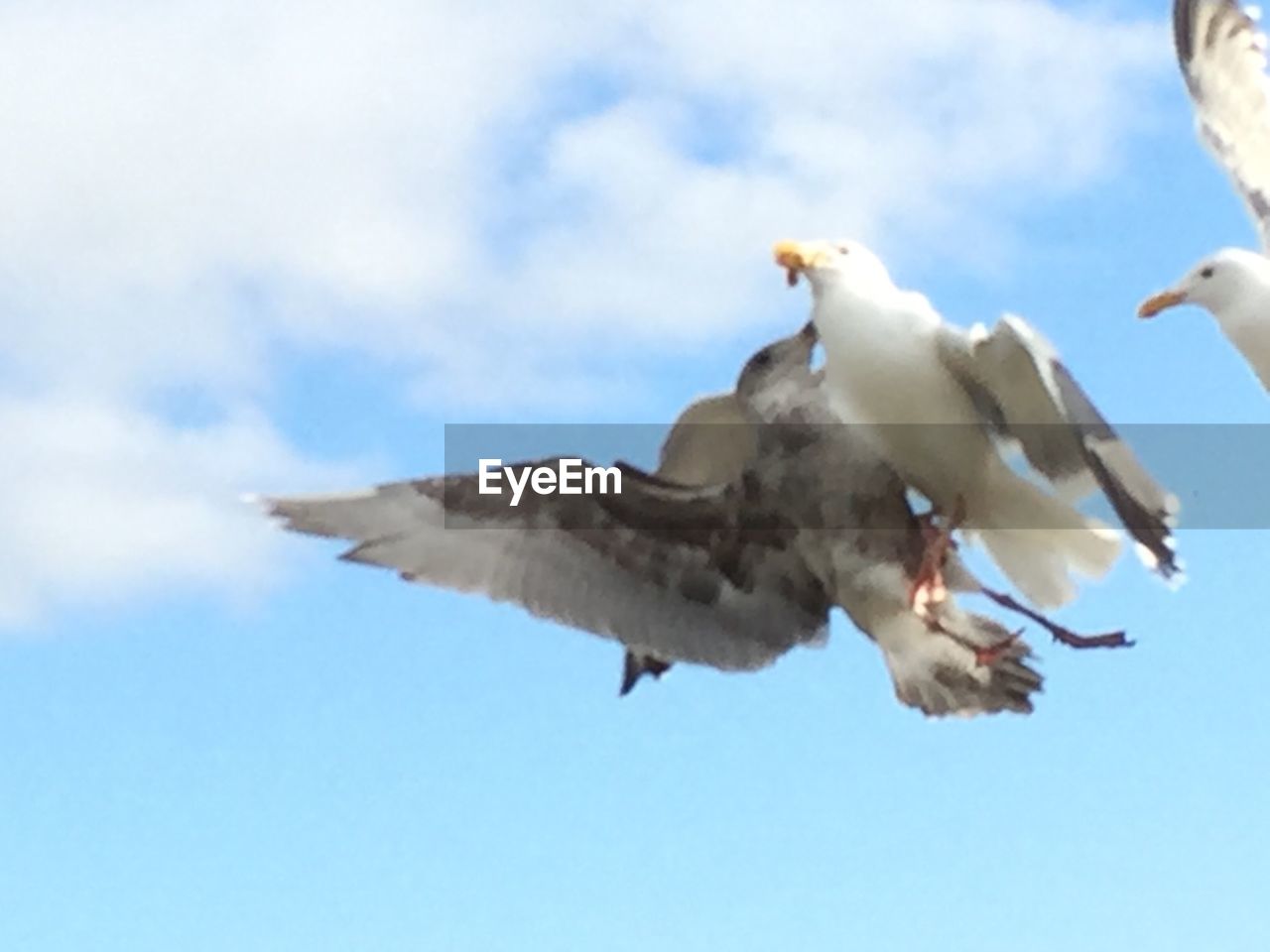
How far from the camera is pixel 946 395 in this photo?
8.31ft

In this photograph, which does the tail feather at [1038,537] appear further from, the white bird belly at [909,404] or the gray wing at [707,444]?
the gray wing at [707,444]

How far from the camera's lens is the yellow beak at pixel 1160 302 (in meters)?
4.54

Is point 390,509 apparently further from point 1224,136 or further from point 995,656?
point 1224,136

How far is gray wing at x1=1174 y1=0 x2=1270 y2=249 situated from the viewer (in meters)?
4.60

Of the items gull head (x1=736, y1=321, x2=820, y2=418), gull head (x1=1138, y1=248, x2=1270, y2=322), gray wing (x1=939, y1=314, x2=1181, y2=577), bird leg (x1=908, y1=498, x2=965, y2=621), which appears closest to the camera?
gray wing (x1=939, y1=314, x2=1181, y2=577)

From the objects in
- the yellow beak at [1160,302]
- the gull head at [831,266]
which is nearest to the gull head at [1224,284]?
the yellow beak at [1160,302]

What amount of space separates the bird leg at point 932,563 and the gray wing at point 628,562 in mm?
181

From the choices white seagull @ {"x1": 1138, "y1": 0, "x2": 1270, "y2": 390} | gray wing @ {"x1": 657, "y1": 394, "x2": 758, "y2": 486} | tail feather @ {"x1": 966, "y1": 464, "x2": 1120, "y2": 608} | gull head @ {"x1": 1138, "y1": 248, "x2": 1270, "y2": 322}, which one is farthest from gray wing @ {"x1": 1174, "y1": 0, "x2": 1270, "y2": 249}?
gray wing @ {"x1": 657, "y1": 394, "x2": 758, "y2": 486}

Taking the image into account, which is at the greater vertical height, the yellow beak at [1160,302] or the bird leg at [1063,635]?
the yellow beak at [1160,302]

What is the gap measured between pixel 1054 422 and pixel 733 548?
1.60 ft

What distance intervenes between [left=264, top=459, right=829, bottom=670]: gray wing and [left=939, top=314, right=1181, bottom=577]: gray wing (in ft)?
1.18

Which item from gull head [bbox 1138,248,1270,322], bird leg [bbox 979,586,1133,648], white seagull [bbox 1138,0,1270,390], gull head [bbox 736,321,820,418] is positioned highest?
white seagull [bbox 1138,0,1270,390]

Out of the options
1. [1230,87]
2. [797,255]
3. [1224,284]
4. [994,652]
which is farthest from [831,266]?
[1230,87]

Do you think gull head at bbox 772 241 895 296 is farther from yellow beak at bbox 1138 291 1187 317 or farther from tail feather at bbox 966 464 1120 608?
yellow beak at bbox 1138 291 1187 317
